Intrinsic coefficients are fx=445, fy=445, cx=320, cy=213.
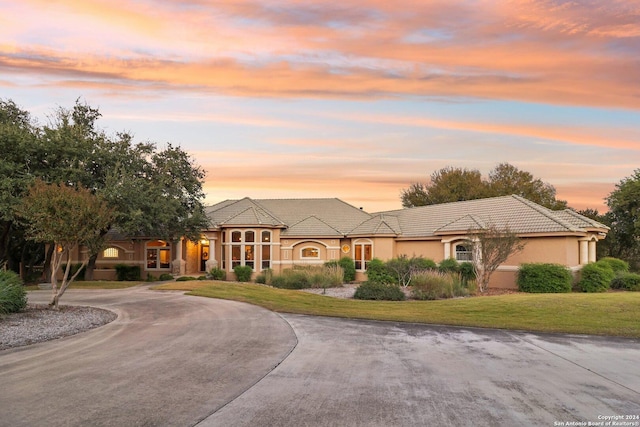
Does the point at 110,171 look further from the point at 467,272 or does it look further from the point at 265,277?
the point at 467,272

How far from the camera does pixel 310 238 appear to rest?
114ft

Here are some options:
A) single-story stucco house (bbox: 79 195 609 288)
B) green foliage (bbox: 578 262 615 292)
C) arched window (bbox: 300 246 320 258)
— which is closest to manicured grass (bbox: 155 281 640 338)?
green foliage (bbox: 578 262 615 292)

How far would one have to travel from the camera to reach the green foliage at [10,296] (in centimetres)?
1344

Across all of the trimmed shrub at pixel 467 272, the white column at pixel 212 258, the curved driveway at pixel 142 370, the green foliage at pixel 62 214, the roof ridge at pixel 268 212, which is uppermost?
the roof ridge at pixel 268 212

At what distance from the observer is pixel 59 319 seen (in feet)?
43.6

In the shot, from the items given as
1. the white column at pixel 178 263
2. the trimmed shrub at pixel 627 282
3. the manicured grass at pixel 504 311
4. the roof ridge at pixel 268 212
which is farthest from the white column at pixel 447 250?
the white column at pixel 178 263

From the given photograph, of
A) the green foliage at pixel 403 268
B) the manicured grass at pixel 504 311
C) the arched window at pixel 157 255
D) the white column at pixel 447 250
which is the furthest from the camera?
the arched window at pixel 157 255

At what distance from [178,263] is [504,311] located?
25.5 m

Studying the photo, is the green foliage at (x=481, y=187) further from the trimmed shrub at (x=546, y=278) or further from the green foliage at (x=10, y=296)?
the green foliage at (x=10, y=296)

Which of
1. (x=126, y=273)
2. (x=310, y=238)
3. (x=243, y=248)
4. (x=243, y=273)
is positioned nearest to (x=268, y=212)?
(x=243, y=248)

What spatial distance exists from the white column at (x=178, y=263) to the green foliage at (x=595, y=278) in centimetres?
2656

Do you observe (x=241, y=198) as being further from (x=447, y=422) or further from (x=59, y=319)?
(x=447, y=422)

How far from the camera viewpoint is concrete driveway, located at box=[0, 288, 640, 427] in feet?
18.8

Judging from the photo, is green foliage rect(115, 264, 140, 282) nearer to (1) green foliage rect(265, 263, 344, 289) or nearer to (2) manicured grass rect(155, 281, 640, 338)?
(1) green foliage rect(265, 263, 344, 289)
